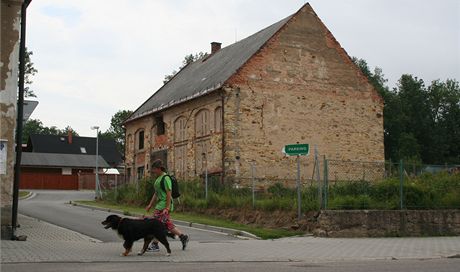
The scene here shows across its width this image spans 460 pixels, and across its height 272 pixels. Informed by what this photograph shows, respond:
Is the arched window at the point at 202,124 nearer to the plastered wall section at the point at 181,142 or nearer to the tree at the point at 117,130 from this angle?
the plastered wall section at the point at 181,142

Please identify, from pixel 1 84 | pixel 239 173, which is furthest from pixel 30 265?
pixel 239 173

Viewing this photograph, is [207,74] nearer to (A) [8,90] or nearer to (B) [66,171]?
(A) [8,90]

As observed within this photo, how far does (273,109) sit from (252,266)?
21563 mm

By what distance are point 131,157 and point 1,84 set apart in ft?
97.4

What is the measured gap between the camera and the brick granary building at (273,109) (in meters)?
30.2

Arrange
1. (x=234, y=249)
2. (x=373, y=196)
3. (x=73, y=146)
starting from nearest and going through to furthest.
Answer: (x=234, y=249), (x=373, y=196), (x=73, y=146)

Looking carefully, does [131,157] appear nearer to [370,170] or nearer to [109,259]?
[370,170]

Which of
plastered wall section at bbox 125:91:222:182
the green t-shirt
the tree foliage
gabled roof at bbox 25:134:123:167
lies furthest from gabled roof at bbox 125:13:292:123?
gabled roof at bbox 25:134:123:167

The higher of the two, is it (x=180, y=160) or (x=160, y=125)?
(x=160, y=125)

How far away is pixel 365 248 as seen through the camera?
13852 mm

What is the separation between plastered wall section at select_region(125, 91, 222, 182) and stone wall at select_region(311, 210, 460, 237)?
44.9 feet

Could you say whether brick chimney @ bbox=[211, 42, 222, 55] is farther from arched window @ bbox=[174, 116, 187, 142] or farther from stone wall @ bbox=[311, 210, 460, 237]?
stone wall @ bbox=[311, 210, 460, 237]

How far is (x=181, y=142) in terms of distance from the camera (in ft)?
113

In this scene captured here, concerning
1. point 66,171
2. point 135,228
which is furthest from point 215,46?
point 135,228
